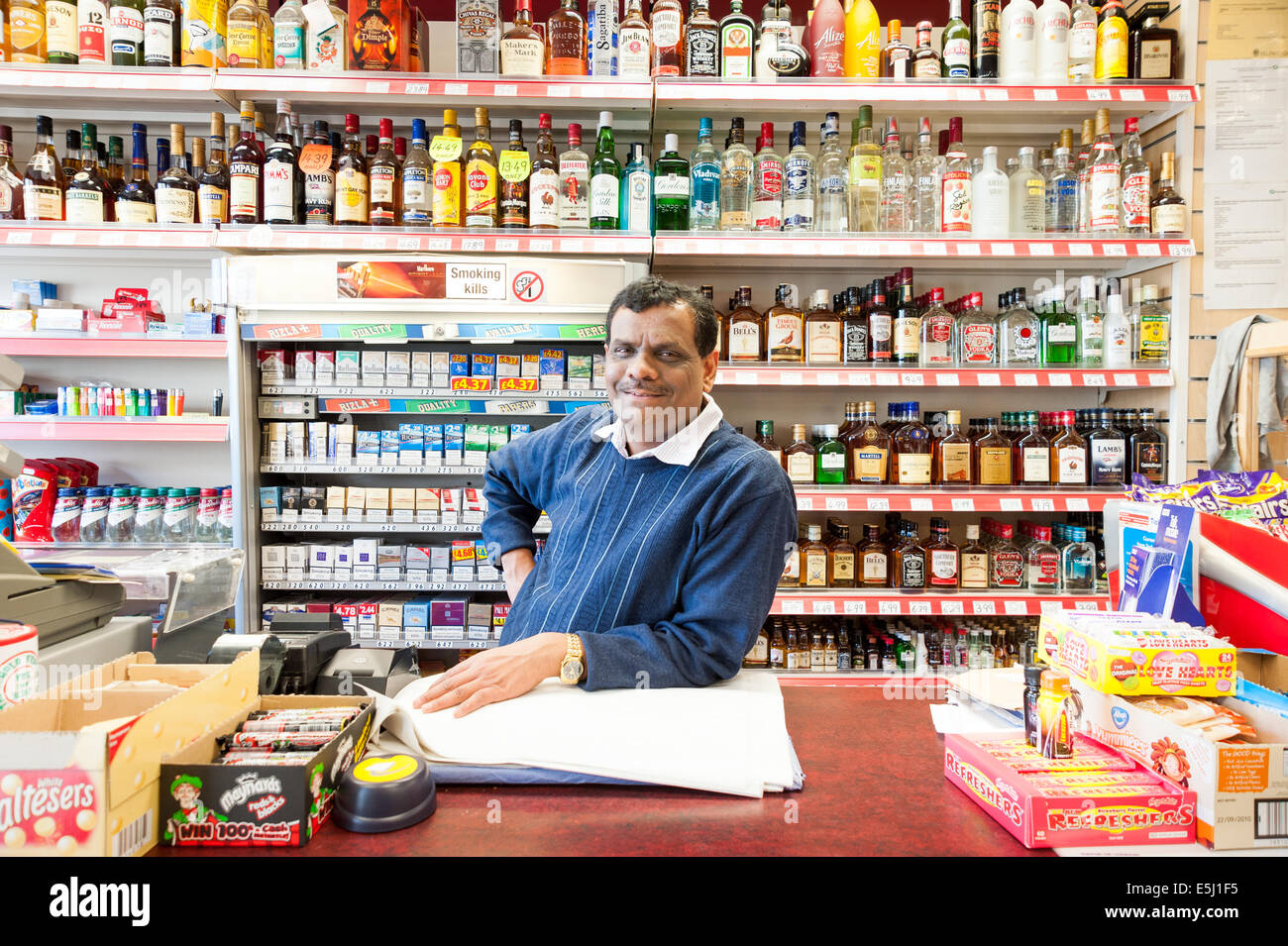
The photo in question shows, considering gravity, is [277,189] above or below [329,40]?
below

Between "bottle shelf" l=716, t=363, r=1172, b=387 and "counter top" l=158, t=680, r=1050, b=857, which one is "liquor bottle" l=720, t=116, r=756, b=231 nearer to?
"bottle shelf" l=716, t=363, r=1172, b=387

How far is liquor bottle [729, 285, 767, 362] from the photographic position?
3.06 meters

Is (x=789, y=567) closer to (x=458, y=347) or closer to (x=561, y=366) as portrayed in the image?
(x=561, y=366)

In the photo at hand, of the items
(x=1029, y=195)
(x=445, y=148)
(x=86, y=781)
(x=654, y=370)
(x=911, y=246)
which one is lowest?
(x=86, y=781)

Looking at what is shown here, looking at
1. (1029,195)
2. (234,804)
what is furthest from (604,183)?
(234,804)

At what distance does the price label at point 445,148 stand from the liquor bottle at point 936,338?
6.61ft

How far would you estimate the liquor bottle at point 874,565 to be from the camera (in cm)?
311

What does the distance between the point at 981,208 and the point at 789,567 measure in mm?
1671

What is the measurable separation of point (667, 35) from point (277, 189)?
164 cm

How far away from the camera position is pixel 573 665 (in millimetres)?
1257

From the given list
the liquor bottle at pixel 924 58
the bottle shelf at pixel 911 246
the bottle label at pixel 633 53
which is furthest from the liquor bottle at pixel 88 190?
the liquor bottle at pixel 924 58

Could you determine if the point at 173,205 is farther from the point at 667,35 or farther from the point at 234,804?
the point at 234,804

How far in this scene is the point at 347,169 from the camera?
2.95m

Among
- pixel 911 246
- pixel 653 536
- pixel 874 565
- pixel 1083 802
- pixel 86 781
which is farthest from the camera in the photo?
pixel 874 565
